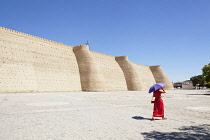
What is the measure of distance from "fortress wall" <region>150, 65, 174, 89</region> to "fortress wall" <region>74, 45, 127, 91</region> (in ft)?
80.2

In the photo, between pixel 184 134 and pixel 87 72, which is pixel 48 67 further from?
pixel 184 134

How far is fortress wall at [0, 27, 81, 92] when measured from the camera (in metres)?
26.8

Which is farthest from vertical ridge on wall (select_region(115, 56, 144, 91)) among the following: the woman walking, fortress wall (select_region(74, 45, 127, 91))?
the woman walking

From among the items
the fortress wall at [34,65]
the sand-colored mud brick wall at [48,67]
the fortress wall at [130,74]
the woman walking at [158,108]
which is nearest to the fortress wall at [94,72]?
the sand-colored mud brick wall at [48,67]

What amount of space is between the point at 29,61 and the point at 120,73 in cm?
2836

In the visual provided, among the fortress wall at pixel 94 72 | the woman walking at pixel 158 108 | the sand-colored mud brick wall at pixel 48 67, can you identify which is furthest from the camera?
the fortress wall at pixel 94 72

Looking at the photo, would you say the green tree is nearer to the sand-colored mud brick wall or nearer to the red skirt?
the sand-colored mud brick wall

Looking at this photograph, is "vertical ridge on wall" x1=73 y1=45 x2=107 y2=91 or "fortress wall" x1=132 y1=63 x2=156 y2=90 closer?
"vertical ridge on wall" x1=73 y1=45 x2=107 y2=91

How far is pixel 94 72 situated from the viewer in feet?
130

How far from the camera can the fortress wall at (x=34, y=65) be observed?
2683 centimetres

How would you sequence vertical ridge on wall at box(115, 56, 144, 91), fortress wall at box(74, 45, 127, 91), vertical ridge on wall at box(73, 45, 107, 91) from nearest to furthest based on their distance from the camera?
vertical ridge on wall at box(73, 45, 107, 91), fortress wall at box(74, 45, 127, 91), vertical ridge on wall at box(115, 56, 144, 91)

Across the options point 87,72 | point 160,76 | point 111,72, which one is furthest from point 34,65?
point 160,76

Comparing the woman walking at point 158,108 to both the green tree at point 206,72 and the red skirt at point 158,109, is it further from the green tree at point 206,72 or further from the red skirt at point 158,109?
the green tree at point 206,72

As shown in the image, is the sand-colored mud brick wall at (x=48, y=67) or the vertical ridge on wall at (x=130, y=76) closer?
the sand-colored mud brick wall at (x=48, y=67)
